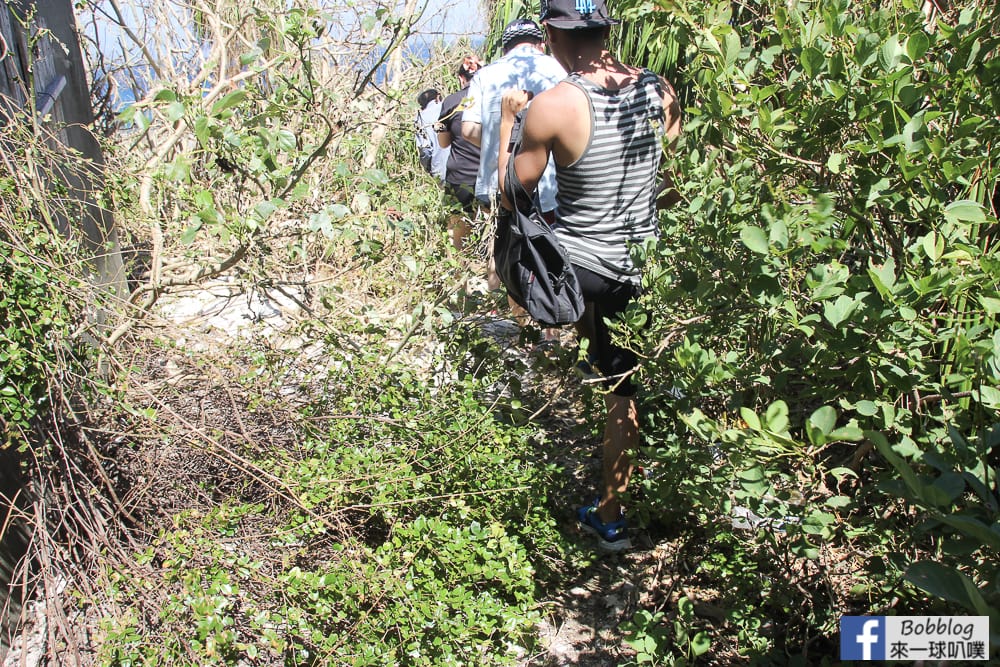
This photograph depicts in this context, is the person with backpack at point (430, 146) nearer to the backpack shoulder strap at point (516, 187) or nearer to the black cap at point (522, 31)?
the black cap at point (522, 31)

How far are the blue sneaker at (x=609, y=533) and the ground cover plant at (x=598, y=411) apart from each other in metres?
0.09

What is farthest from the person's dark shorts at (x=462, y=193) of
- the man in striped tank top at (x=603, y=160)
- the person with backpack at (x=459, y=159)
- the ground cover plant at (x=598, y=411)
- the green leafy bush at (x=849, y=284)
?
the green leafy bush at (x=849, y=284)

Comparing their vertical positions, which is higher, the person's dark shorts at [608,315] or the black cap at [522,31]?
the black cap at [522,31]

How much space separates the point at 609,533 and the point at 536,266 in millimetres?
1068

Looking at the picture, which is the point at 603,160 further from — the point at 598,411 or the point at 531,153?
the point at 598,411

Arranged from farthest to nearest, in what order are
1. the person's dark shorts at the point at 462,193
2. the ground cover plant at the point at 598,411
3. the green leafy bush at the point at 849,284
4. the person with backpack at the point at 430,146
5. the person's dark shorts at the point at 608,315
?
the person with backpack at the point at 430,146 → the person's dark shorts at the point at 462,193 → the person's dark shorts at the point at 608,315 → the ground cover plant at the point at 598,411 → the green leafy bush at the point at 849,284

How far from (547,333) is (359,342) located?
1.54 metres

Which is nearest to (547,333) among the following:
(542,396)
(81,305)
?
(542,396)

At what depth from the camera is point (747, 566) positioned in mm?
2494

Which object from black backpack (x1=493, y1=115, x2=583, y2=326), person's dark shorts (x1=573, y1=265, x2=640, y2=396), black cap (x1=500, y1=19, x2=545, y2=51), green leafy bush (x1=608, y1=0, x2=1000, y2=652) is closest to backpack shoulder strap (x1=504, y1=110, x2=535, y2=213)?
black backpack (x1=493, y1=115, x2=583, y2=326)

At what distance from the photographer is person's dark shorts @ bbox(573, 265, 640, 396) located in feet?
9.09

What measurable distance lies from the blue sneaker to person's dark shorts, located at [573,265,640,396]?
0.51m

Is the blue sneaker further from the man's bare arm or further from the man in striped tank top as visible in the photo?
the man's bare arm

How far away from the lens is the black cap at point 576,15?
259 cm
